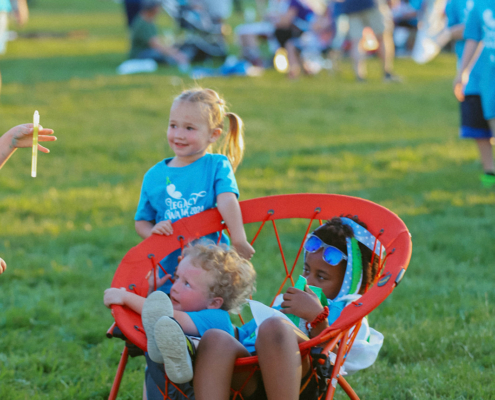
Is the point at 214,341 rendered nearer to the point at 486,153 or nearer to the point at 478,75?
the point at 478,75

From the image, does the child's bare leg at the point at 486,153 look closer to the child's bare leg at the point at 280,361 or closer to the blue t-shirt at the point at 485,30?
the blue t-shirt at the point at 485,30

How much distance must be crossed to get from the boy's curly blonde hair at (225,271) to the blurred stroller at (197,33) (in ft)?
34.4

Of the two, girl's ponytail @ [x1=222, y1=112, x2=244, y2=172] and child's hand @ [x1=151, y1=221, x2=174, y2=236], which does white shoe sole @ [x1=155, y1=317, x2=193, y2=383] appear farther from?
girl's ponytail @ [x1=222, y1=112, x2=244, y2=172]

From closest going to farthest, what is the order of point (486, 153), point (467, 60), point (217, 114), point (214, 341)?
point (214, 341) → point (217, 114) → point (467, 60) → point (486, 153)

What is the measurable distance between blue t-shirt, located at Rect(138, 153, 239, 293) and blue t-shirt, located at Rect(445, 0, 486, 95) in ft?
9.49

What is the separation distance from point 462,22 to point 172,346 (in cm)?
435

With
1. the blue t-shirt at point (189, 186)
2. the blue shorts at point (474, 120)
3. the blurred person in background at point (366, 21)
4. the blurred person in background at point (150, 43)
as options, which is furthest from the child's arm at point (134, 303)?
the blurred person in background at point (150, 43)

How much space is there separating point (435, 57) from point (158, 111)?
30.2 ft

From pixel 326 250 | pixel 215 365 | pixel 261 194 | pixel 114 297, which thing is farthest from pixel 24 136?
pixel 261 194

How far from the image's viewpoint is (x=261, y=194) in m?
5.15

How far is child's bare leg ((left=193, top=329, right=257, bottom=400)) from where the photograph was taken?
6.19 feet

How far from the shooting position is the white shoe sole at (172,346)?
5.98ft

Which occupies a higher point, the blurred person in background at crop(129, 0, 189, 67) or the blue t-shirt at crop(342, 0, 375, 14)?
the blue t-shirt at crop(342, 0, 375, 14)

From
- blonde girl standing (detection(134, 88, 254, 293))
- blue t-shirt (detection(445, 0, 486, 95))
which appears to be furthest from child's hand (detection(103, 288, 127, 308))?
blue t-shirt (detection(445, 0, 486, 95))
